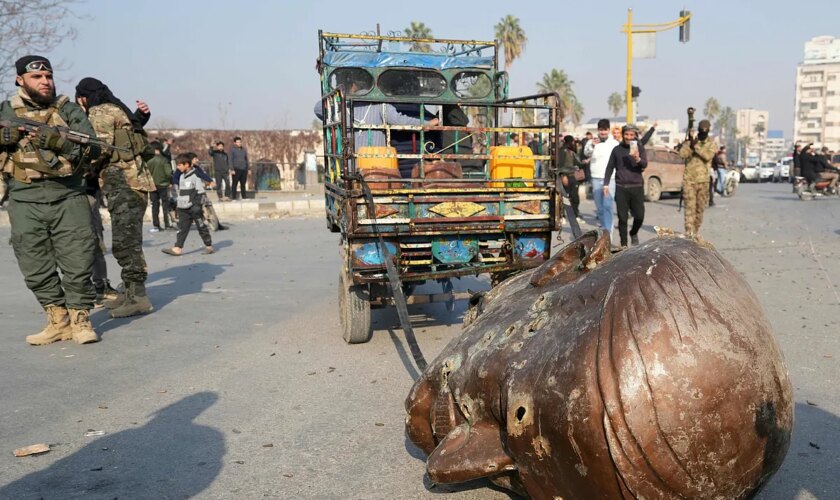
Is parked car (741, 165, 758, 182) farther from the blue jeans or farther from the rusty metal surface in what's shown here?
the rusty metal surface

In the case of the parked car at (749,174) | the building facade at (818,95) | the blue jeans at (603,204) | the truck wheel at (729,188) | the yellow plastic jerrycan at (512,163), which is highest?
the building facade at (818,95)

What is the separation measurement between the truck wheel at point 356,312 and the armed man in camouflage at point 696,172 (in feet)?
23.5

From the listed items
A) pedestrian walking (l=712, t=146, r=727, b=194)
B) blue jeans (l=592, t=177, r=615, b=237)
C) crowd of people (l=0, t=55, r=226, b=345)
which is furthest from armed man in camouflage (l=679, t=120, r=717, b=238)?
pedestrian walking (l=712, t=146, r=727, b=194)

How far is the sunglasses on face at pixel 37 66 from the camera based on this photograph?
568 centimetres

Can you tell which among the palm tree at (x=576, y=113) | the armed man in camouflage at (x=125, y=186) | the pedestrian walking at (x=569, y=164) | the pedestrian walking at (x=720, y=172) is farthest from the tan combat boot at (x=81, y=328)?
the palm tree at (x=576, y=113)

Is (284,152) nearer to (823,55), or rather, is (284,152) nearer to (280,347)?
(280,347)

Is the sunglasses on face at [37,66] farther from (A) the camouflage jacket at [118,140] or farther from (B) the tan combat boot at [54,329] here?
(B) the tan combat boot at [54,329]

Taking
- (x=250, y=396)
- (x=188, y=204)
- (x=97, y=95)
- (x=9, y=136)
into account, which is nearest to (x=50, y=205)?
(x=9, y=136)

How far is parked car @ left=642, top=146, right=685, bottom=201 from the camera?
2144cm

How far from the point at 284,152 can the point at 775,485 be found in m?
30.7

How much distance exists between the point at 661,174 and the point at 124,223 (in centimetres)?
1828

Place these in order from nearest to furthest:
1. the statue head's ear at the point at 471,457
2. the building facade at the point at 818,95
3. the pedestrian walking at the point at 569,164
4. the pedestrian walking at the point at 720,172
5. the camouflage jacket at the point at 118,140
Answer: the statue head's ear at the point at 471,457 < the camouflage jacket at the point at 118,140 < the pedestrian walking at the point at 569,164 < the pedestrian walking at the point at 720,172 < the building facade at the point at 818,95

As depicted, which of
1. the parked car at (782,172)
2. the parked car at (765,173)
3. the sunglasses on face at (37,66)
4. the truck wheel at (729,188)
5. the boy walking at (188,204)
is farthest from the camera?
the parked car at (765,173)

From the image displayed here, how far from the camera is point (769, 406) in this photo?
2434 millimetres
